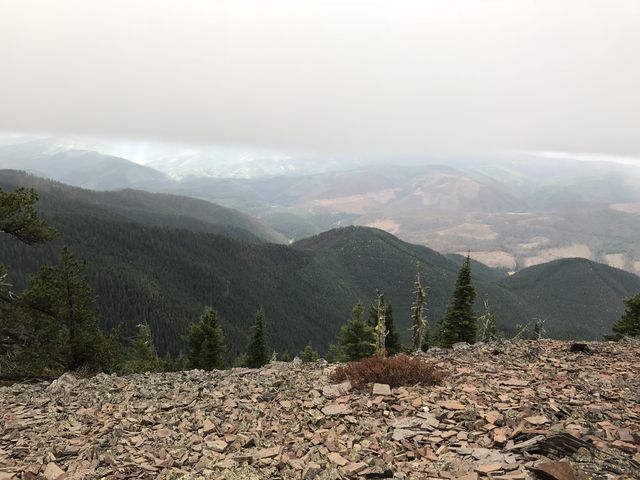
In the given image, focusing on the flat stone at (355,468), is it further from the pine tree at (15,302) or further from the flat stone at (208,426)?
the pine tree at (15,302)

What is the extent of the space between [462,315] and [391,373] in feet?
111

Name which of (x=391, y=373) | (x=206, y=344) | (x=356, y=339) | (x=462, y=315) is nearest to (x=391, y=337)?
(x=356, y=339)

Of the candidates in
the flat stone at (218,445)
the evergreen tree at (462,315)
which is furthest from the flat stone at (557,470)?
the evergreen tree at (462,315)

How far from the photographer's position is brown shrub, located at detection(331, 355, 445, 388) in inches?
527

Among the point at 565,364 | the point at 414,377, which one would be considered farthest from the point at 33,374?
the point at 565,364

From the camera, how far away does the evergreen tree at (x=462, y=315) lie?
144 ft

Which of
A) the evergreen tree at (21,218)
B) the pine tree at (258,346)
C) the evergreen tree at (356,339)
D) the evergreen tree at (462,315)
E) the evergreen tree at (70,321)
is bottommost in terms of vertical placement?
the pine tree at (258,346)

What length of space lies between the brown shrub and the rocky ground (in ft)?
1.74

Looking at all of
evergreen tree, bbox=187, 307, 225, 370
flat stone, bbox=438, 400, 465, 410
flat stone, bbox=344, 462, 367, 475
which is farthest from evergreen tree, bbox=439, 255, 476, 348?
flat stone, bbox=344, 462, 367, 475

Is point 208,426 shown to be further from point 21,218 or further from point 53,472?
point 21,218

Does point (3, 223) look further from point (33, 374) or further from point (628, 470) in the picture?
point (628, 470)

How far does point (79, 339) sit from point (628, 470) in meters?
26.4

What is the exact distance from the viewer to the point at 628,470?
7691 mm

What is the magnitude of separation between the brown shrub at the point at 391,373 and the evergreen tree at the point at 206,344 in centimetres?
3457
